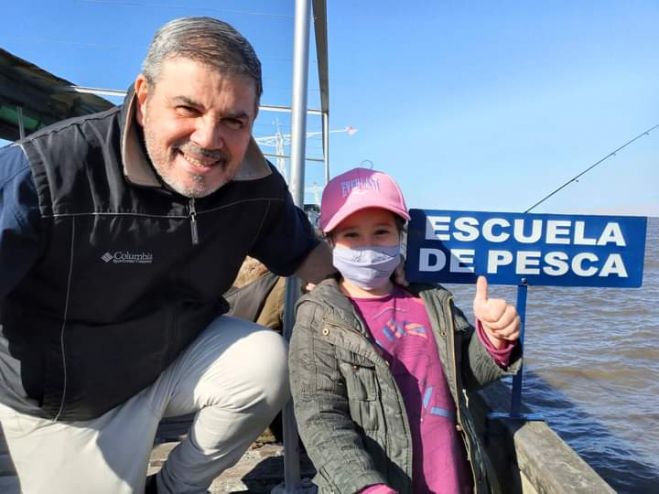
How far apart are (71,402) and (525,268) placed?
1.67 meters

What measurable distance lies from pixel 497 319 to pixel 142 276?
114cm

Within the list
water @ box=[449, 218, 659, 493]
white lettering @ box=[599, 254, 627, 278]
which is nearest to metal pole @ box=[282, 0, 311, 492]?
white lettering @ box=[599, 254, 627, 278]

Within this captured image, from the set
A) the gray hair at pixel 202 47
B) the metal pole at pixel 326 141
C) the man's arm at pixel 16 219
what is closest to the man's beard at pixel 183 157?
the gray hair at pixel 202 47

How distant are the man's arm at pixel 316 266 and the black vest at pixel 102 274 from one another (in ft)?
1.16

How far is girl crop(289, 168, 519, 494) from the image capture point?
5.31ft

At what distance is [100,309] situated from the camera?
6.05 ft

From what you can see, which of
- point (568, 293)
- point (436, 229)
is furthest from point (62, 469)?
point (568, 293)

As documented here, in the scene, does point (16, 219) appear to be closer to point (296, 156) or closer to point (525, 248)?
point (296, 156)

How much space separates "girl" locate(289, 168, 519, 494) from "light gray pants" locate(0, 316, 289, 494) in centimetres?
35

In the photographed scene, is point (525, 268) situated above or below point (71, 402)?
above

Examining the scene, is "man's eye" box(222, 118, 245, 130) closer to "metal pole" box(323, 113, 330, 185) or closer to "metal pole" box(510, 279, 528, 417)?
"metal pole" box(510, 279, 528, 417)

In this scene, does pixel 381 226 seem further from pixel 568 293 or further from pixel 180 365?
pixel 568 293

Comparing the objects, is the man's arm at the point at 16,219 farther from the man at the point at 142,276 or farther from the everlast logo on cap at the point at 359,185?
the everlast logo on cap at the point at 359,185

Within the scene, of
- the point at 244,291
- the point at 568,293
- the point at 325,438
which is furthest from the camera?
the point at 568,293
